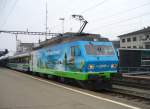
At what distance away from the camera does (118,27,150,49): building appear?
228 ft

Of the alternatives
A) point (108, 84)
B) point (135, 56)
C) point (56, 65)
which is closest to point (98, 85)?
point (108, 84)

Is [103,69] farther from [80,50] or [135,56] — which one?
[135,56]

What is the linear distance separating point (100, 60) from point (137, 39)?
61.8m

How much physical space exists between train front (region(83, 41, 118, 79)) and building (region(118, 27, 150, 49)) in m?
53.0

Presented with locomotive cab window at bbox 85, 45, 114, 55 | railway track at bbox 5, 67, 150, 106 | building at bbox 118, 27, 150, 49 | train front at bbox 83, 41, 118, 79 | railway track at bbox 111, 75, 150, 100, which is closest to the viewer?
railway track at bbox 5, 67, 150, 106

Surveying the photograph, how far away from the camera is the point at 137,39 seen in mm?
75250

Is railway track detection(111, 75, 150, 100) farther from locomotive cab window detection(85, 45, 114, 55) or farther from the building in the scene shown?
the building

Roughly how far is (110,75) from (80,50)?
2.10m

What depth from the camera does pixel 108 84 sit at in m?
15.4

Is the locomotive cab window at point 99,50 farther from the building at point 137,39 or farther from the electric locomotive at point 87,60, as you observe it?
the building at point 137,39

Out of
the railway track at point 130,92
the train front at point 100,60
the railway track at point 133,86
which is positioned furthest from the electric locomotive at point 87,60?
the railway track at point 133,86

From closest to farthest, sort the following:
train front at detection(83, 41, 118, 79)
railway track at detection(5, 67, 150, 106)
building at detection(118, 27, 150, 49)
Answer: railway track at detection(5, 67, 150, 106) < train front at detection(83, 41, 118, 79) < building at detection(118, 27, 150, 49)

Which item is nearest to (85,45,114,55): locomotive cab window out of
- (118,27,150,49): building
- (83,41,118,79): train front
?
(83,41,118,79): train front

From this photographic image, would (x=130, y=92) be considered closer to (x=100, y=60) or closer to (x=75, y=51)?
(x=100, y=60)
